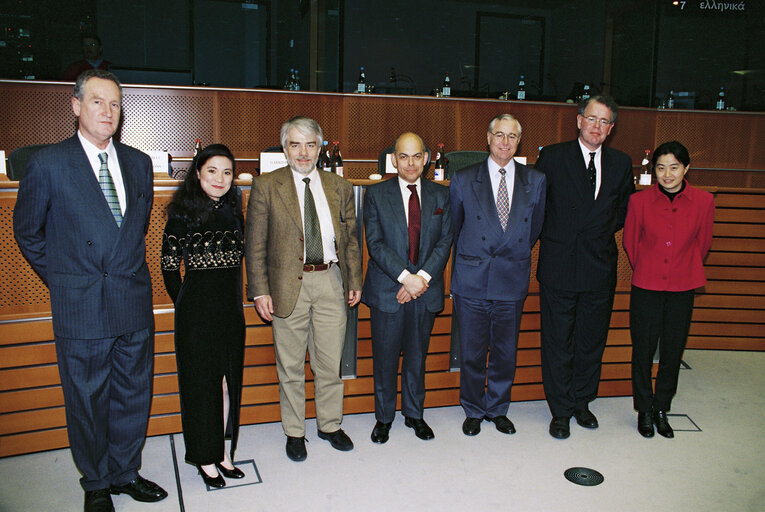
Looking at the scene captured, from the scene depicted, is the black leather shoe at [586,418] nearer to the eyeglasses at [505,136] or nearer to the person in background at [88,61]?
the eyeglasses at [505,136]

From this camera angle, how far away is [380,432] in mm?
3270

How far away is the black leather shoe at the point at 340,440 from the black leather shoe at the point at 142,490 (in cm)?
90

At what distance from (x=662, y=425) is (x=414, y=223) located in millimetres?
1969

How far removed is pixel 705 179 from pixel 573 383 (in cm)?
561

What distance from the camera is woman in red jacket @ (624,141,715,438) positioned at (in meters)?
3.25

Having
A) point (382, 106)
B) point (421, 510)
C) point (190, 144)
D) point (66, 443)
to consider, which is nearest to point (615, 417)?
point (421, 510)

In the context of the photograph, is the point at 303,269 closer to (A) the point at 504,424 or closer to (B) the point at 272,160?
(B) the point at 272,160

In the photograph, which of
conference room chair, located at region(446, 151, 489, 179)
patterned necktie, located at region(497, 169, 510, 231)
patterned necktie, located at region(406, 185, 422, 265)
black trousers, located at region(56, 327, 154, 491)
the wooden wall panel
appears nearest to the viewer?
black trousers, located at region(56, 327, 154, 491)

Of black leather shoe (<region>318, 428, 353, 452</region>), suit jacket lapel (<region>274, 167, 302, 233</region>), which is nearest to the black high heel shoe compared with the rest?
black leather shoe (<region>318, 428, 353, 452</region>)

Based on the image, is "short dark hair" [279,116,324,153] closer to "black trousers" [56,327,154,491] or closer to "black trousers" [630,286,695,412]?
"black trousers" [56,327,154,491]

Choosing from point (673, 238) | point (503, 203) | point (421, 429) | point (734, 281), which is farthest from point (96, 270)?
point (734, 281)

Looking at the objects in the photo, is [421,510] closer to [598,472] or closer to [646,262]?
[598,472]

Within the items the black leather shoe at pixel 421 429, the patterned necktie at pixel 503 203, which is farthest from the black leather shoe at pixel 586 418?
the patterned necktie at pixel 503 203

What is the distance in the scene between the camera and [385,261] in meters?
3.06
